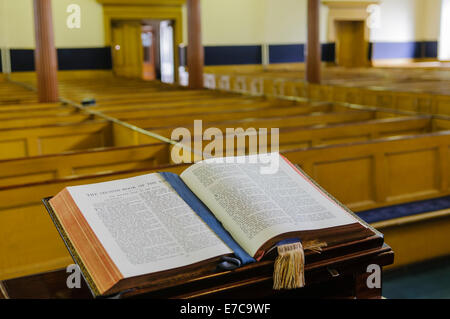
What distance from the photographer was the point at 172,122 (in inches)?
197

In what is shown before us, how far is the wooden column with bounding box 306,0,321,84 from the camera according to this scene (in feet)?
28.4

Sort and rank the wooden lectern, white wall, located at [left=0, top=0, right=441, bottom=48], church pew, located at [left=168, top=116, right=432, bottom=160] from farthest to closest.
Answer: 1. white wall, located at [left=0, top=0, right=441, bottom=48]
2. church pew, located at [left=168, top=116, right=432, bottom=160]
3. the wooden lectern

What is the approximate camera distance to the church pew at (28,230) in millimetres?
A: 2568

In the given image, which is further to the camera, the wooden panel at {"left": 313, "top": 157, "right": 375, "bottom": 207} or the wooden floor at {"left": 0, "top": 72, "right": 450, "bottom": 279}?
the wooden panel at {"left": 313, "top": 157, "right": 375, "bottom": 207}

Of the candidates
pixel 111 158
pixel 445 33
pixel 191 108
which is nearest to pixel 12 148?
pixel 111 158

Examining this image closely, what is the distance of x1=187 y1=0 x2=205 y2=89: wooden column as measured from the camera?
9117mm

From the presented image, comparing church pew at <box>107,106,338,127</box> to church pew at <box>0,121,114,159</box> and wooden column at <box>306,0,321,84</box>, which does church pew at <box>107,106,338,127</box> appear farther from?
wooden column at <box>306,0,321,84</box>

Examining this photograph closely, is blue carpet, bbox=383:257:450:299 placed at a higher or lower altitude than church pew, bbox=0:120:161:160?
lower

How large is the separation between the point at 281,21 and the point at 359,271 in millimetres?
12964

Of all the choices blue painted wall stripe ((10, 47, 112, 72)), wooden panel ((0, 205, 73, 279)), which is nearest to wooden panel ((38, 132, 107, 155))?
wooden panel ((0, 205, 73, 279))

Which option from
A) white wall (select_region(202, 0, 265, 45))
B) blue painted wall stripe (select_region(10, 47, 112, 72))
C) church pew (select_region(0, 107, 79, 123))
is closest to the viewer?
church pew (select_region(0, 107, 79, 123))

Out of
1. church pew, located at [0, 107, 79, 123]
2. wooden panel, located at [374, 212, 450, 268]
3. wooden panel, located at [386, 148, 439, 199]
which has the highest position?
church pew, located at [0, 107, 79, 123]

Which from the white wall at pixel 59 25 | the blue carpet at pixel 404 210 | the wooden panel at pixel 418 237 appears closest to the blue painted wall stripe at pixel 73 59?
the white wall at pixel 59 25

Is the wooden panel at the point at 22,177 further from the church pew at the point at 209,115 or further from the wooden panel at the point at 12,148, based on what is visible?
the church pew at the point at 209,115
